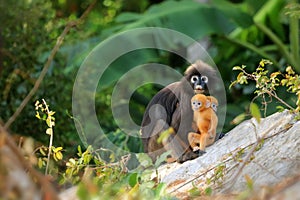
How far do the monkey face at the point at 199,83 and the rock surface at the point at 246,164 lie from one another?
1.58 ft

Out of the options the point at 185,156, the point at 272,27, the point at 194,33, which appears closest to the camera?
the point at 185,156

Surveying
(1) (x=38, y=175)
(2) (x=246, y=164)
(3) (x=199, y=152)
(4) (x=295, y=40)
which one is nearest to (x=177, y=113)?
(3) (x=199, y=152)

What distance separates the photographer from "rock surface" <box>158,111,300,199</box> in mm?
4633

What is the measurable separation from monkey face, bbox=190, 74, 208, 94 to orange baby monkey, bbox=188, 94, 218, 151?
7cm

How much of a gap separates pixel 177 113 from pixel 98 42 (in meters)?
5.18

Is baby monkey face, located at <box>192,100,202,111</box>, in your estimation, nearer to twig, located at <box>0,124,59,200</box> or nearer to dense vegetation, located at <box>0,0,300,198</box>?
dense vegetation, located at <box>0,0,300,198</box>

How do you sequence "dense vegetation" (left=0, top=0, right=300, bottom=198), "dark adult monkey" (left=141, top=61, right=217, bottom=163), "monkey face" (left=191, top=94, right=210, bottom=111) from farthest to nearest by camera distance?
"dense vegetation" (left=0, top=0, right=300, bottom=198) < "dark adult monkey" (left=141, top=61, right=217, bottom=163) < "monkey face" (left=191, top=94, right=210, bottom=111)

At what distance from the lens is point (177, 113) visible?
5.75 meters

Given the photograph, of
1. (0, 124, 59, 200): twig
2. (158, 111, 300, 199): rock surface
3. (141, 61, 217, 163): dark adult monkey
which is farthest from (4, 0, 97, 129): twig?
(141, 61, 217, 163): dark adult monkey

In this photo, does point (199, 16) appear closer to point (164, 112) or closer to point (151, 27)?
point (151, 27)

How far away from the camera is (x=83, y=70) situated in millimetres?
9945

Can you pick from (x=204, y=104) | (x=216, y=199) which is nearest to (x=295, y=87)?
(x=204, y=104)

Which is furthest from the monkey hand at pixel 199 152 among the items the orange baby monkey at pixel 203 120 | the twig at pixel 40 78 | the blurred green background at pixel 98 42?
the blurred green background at pixel 98 42

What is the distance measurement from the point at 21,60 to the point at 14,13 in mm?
659
